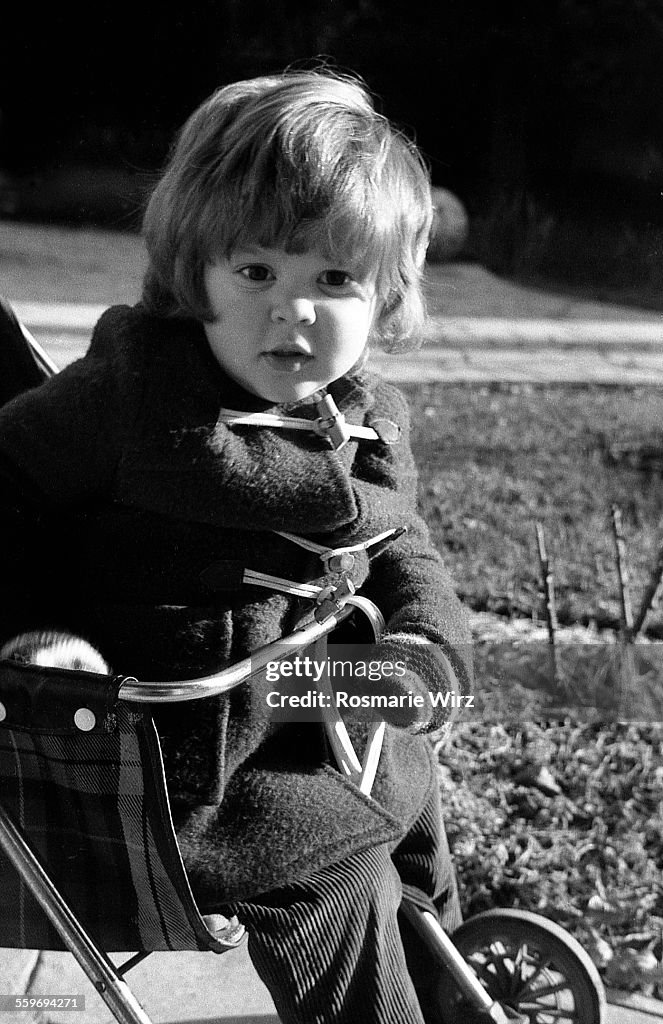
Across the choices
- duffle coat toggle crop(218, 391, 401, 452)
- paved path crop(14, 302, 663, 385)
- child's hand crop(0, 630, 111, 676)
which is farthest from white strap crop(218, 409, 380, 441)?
paved path crop(14, 302, 663, 385)

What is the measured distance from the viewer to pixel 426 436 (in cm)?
362

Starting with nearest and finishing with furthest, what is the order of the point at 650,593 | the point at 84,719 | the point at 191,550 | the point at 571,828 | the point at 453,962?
1. the point at 84,719
2. the point at 191,550
3. the point at 453,962
4. the point at 571,828
5. the point at 650,593

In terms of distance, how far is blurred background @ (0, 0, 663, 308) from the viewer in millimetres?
2043

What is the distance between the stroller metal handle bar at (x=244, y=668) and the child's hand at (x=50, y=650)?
9cm

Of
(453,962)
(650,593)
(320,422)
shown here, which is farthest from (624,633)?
(320,422)

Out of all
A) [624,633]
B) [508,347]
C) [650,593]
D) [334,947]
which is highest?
[508,347]

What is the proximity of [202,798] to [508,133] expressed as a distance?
129 centimetres

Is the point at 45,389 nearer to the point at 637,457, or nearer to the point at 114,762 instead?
the point at 114,762

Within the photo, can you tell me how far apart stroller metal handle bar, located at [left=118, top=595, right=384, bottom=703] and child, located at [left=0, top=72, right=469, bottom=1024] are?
0.04 meters

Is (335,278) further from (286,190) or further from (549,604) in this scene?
(549,604)

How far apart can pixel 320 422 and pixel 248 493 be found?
169 mm

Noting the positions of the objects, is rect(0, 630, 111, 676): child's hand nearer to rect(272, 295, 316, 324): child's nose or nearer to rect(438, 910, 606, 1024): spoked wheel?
rect(272, 295, 316, 324): child's nose

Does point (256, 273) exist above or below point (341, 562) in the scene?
above

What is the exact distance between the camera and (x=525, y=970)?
84.1 inches
